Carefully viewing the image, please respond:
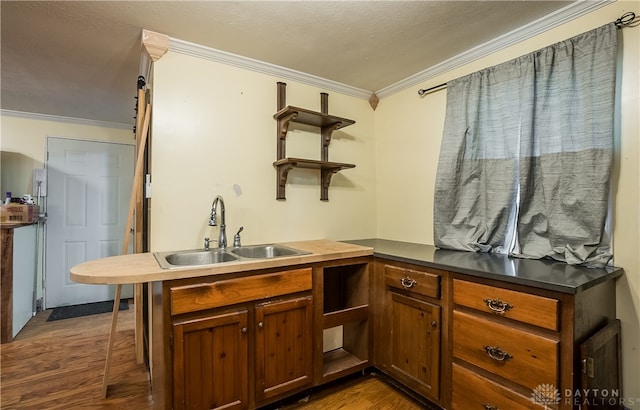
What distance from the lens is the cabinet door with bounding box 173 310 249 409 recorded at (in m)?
1.38

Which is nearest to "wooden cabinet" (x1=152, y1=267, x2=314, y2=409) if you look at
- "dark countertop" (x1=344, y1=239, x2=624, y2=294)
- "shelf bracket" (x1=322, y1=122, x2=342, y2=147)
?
"dark countertop" (x1=344, y1=239, x2=624, y2=294)

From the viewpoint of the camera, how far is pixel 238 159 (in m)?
2.14

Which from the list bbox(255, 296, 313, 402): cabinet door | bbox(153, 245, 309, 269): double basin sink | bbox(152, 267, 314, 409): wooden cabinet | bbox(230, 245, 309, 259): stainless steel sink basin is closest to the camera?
bbox(152, 267, 314, 409): wooden cabinet

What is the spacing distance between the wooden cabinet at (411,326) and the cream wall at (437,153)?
69 centimetres

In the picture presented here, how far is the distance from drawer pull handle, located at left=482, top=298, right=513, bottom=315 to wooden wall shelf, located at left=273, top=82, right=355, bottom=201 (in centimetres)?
135

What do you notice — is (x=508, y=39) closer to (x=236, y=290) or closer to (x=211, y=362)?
(x=236, y=290)

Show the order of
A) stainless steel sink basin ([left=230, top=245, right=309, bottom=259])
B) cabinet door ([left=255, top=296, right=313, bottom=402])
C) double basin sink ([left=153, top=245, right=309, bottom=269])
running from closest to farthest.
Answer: cabinet door ([left=255, top=296, right=313, bottom=402]) → double basin sink ([left=153, top=245, right=309, bottom=269]) → stainless steel sink basin ([left=230, top=245, right=309, bottom=259])

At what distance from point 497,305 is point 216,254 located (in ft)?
5.15

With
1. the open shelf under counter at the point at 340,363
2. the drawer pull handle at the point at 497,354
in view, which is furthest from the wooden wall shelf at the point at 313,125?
the drawer pull handle at the point at 497,354

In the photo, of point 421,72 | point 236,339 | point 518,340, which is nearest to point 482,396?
point 518,340

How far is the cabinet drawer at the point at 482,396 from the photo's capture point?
4.17ft

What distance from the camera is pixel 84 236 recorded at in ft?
11.7
